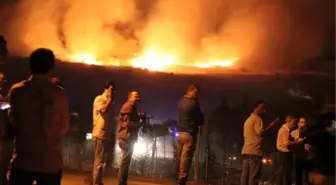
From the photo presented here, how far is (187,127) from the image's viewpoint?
9.88 m

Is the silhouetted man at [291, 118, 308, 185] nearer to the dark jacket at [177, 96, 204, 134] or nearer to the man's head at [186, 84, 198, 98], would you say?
the dark jacket at [177, 96, 204, 134]

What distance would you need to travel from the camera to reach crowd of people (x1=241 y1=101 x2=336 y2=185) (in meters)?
9.76

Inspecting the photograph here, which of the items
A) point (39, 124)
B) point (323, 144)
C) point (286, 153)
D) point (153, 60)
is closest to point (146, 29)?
point (153, 60)

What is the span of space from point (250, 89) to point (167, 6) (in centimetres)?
627

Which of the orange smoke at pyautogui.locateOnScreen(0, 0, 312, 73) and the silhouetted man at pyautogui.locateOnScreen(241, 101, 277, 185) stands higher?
the orange smoke at pyautogui.locateOnScreen(0, 0, 312, 73)

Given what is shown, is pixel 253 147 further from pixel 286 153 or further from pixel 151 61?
pixel 151 61

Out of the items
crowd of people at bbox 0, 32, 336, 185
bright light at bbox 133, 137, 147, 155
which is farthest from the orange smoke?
crowd of people at bbox 0, 32, 336, 185

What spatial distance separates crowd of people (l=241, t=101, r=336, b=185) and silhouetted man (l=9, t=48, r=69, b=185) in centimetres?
623

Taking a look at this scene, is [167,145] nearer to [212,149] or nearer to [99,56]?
[212,149]

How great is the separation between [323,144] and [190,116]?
2.48 meters

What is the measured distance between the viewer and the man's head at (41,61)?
4.71 metres

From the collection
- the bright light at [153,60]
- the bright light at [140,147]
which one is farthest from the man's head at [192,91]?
the bright light at [153,60]

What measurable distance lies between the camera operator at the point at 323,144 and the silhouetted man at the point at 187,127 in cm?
217

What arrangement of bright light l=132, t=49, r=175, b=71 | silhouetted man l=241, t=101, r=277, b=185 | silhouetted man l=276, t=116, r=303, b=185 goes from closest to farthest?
silhouetted man l=241, t=101, r=277, b=185 < silhouetted man l=276, t=116, r=303, b=185 < bright light l=132, t=49, r=175, b=71
